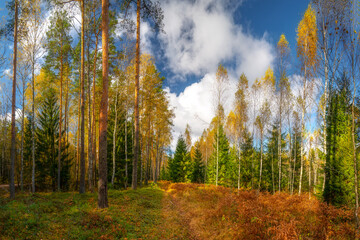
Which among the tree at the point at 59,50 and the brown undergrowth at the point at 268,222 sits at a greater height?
the tree at the point at 59,50

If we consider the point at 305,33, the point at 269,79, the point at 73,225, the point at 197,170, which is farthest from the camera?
the point at 197,170

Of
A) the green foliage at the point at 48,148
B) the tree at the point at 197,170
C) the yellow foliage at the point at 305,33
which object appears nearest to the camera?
the yellow foliage at the point at 305,33

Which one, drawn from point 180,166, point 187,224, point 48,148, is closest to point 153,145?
point 180,166

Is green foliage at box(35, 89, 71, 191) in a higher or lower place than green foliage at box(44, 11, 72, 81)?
lower

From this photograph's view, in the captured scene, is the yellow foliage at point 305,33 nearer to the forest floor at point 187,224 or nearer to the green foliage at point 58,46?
the forest floor at point 187,224

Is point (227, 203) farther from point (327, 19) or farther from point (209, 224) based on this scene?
point (327, 19)

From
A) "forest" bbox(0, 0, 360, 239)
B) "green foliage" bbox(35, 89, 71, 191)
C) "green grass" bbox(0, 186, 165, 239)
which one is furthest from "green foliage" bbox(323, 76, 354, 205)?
"green foliage" bbox(35, 89, 71, 191)


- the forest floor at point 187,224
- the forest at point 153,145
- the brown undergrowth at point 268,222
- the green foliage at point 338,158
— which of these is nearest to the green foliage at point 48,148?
the forest at point 153,145

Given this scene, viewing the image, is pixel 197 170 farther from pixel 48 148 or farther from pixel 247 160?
pixel 48 148

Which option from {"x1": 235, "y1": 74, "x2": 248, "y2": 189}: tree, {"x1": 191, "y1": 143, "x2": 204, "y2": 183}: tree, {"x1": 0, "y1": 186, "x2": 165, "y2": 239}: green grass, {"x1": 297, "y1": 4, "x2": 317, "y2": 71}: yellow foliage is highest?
{"x1": 297, "y1": 4, "x2": 317, "y2": 71}: yellow foliage

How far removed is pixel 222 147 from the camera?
2373 cm

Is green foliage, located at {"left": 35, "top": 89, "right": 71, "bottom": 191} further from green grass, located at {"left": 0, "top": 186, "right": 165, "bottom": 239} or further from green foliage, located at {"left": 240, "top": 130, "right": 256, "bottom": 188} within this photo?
green foliage, located at {"left": 240, "top": 130, "right": 256, "bottom": 188}

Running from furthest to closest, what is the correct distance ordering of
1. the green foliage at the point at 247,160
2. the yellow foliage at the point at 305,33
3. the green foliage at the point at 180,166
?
the green foliage at the point at 180,166
the green foliage at the point at 247,160
the yellow foliage at the point at 305,33

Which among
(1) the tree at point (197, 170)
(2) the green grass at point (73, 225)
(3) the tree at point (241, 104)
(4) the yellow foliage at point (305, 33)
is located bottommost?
(1) the tree at point (197, 170)
